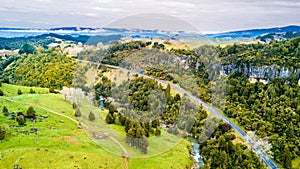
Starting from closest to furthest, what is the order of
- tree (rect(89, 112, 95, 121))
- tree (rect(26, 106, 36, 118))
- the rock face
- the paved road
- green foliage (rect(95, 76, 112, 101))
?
1. tree (rect(89, 112, 95, 121))
2. the paved road
3. tree (rect(26, 106, 36, 118))
4. green foliage (rect(95, 76, 112, 101))
5. the rock face

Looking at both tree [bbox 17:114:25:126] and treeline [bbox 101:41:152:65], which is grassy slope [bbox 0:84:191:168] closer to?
tree [bbox 17:114:25:126]

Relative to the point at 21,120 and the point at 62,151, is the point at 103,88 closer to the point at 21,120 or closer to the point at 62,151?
the point at 21,120

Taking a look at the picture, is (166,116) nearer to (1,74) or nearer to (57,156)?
(57,156)

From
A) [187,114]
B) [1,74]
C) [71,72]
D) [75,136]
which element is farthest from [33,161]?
[1,74]

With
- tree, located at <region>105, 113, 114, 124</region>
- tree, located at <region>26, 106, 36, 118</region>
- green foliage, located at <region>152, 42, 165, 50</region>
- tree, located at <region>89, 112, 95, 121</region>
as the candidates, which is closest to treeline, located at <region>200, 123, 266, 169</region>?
tree, located at <region>105, 113, 114, 124</region>

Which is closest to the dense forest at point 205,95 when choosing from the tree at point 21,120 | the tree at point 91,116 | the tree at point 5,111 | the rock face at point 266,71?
the rock face at point 266,71

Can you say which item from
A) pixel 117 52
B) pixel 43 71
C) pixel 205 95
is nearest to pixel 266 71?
pixel 205 95
